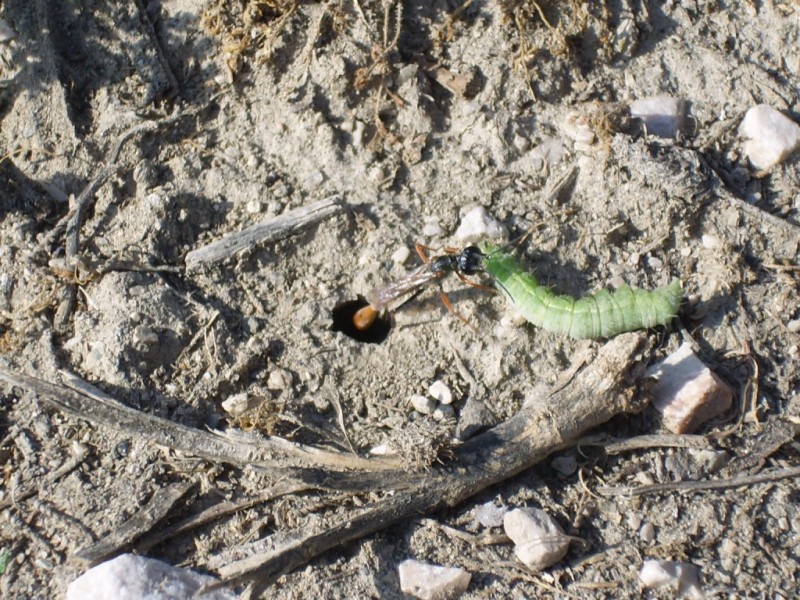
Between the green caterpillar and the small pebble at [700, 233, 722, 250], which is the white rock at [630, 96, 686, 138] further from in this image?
the green caterpillar

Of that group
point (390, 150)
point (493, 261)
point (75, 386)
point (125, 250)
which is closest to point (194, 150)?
point (125, 250)

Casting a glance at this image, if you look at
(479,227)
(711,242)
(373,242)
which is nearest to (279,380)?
(373,242)

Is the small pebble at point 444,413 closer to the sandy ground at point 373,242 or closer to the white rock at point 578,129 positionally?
the sandy ground at point 373,242

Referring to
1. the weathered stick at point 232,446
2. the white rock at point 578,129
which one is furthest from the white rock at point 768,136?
the weathered stick at point 232,446

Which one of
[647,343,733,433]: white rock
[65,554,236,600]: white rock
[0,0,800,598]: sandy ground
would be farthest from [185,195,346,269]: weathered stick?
[647,343,733,433]: white rock

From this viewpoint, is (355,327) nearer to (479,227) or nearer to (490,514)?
(479,227)

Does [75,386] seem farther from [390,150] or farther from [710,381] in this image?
[710,381]

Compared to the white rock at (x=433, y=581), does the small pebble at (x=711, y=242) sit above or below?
above
